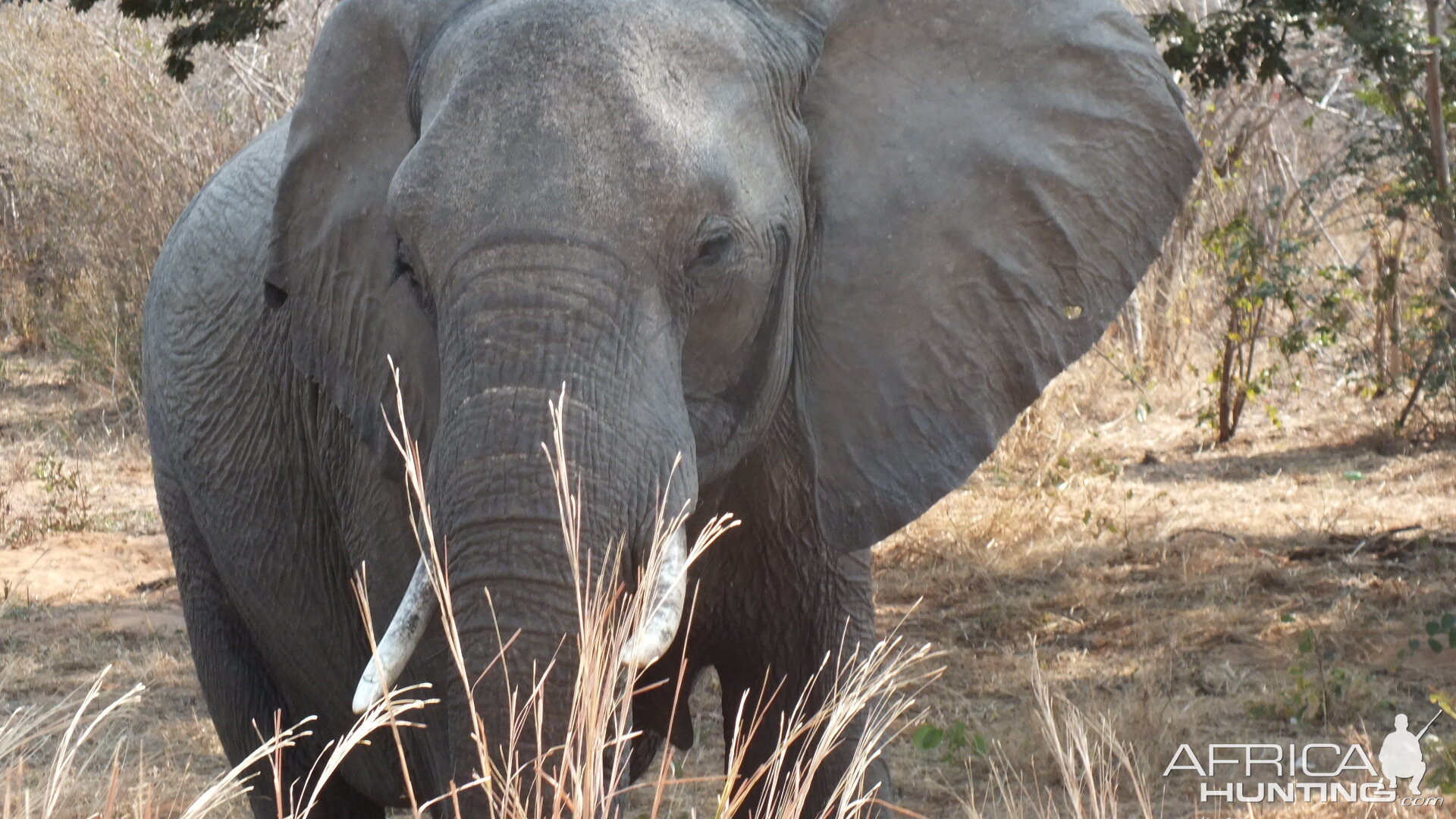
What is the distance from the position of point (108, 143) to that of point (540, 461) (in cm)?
871

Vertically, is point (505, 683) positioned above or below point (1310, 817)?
above

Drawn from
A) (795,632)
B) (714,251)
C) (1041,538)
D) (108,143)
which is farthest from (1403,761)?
(108,143)

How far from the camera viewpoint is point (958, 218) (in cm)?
271

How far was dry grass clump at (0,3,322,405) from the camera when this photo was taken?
9656mm

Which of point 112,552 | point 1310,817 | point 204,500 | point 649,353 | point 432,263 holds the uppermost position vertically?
point 432,263

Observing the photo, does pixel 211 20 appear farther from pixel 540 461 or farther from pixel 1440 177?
pixel 1440 177

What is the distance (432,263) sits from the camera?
7.67 feet

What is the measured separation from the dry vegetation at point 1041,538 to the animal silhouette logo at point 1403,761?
0.34 feet

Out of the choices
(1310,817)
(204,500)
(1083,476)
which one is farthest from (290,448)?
(1083,476)

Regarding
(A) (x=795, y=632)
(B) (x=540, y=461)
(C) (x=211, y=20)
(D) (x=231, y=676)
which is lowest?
(D) (x=231, y=676)

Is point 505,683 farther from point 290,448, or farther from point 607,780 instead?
point 290,448

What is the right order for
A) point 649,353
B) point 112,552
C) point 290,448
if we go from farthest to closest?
point 112,552 → point 290,448 → point 649,353

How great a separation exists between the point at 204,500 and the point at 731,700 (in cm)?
130

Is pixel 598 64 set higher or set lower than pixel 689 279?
higher
